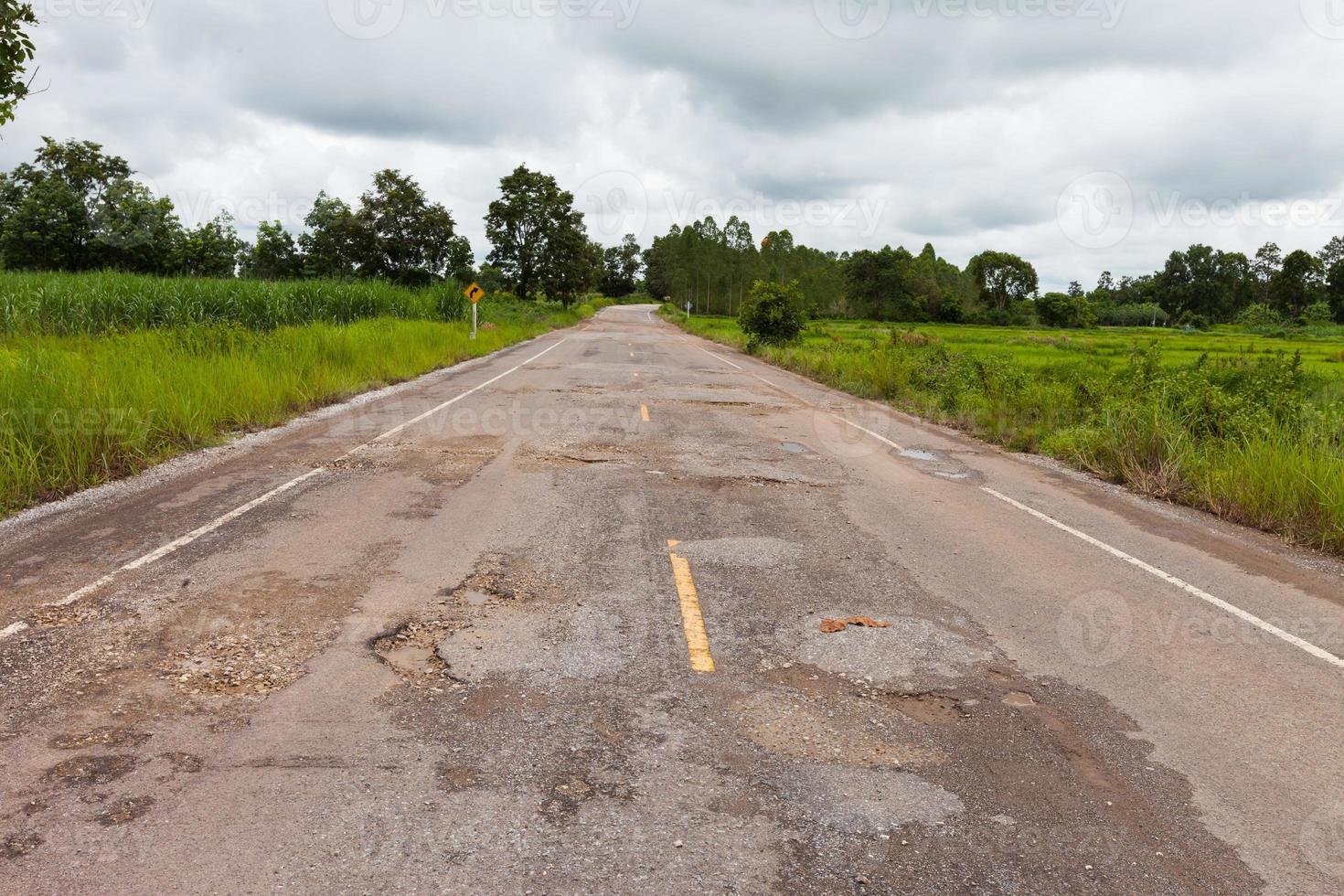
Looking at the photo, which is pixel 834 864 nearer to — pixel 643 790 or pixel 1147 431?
pixel 643 790

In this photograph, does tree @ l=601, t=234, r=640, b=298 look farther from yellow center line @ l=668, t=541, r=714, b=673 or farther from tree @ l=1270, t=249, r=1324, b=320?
yellow center line @ l=668, t=541, r=714, b=673

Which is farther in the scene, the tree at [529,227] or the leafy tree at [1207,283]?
the leafy tree at [1207,283]

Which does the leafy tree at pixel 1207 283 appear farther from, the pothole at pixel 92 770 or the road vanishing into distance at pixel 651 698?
the pothole at pixel 92 770

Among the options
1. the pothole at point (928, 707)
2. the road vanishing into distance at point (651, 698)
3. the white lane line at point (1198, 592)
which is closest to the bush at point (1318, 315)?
the white lane line at point (1198, 592)

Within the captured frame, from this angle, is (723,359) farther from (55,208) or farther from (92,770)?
(55,208)

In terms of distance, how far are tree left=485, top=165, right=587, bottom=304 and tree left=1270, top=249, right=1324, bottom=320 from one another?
282 feet

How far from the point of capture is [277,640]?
442 centimetres

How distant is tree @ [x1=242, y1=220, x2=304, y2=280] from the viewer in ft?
199

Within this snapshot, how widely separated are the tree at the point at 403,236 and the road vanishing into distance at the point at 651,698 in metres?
40.8

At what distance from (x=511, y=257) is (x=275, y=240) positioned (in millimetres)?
20305

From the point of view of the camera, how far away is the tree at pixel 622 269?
511 ft

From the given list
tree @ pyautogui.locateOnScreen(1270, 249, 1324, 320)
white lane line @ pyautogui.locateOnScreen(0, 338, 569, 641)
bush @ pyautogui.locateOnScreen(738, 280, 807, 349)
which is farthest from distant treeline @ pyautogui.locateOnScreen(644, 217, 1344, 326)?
white lane line @ pyautogui.locateOnScreen(0, 338, 569, 641)

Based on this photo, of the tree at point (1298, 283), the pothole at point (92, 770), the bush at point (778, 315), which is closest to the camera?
the pothole at point (92, 770)

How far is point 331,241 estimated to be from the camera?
155 ft
